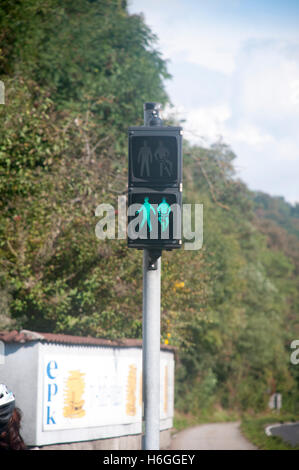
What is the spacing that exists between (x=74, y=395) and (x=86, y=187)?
21.9 ft

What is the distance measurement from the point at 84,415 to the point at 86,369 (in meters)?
0.89

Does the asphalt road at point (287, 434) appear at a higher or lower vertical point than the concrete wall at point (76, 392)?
lower

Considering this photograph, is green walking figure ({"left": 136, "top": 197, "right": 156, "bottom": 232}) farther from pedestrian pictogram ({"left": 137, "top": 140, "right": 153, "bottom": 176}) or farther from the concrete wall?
the concrete wall

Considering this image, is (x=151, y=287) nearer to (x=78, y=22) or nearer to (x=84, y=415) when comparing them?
(x=84, y=415)

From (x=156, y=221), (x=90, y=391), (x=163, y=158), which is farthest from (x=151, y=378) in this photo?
(x=90, y=391)

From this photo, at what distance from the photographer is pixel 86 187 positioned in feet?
62.8

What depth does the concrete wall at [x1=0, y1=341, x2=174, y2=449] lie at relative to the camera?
502 inches

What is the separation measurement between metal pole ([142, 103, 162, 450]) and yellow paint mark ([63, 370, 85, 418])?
8033mm

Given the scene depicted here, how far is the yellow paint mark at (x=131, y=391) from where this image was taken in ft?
55.0

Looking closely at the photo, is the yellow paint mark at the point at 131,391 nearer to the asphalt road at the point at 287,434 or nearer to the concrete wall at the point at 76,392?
the concrete wall at the point at 76,392

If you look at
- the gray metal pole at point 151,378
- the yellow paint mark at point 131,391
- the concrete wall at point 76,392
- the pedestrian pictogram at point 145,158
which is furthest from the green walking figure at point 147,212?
the yellow paint mark at point 131,391

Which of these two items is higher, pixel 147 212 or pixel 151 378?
pixel 147 212

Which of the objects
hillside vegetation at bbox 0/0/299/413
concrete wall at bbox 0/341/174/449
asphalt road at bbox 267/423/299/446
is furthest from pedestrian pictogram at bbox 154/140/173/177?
asphalt road at bbox 267/423/299/446

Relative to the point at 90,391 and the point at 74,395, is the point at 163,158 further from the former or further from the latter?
the point at 90,391
